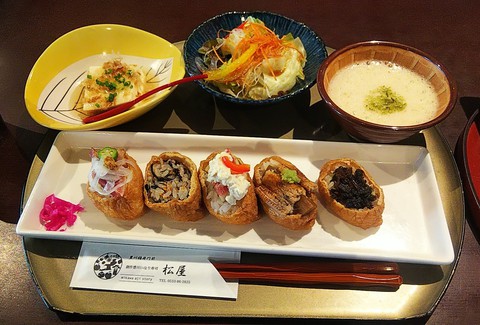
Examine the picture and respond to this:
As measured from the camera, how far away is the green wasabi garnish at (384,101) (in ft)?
7.53

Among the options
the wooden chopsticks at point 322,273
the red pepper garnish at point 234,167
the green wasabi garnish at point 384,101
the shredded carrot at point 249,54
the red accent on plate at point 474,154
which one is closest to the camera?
the wooden chopsticks at point 322,273

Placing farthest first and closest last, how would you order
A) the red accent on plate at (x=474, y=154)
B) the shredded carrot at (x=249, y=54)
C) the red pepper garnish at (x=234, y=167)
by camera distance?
1. the shredded carrot at (x=249, y=54)
2. the red accent on plate at (x=474, y=154)
3. the red pepper garnish at (x=234, y=167)

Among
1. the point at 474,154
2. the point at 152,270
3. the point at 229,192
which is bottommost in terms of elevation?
the point at 152,270

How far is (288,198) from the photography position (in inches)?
76.2

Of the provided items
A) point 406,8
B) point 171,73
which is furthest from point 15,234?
point 406,8

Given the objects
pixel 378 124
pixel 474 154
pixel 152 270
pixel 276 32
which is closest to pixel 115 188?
pixel 152 270

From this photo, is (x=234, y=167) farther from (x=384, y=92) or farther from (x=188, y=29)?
(x=188, y=29)

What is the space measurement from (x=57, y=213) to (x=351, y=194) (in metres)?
1.49

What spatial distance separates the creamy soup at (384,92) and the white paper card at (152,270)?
44.1 inches

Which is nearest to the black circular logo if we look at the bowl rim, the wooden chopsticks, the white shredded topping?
the white shredded topping

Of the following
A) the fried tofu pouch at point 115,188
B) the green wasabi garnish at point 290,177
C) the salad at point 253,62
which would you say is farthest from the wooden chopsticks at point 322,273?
the salad at point 253,62

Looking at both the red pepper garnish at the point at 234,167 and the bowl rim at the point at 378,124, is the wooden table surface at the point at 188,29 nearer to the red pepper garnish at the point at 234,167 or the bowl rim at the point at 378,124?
the bowl rim at the point at 378,124

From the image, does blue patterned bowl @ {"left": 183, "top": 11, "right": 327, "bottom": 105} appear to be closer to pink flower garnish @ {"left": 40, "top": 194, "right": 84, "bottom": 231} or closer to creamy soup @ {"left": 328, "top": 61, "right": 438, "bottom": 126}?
creamy soup @ {"left": 328, "top": 61, "right": 438, "bottom": 126}

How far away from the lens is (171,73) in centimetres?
260
